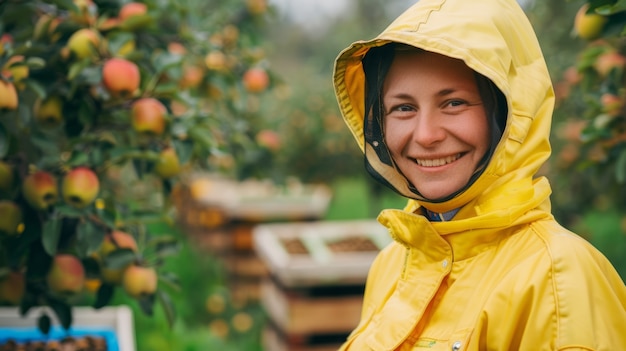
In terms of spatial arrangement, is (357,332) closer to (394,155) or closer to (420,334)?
(420,334)

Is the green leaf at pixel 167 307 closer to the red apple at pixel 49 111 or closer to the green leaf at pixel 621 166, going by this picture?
the red apple at pixel 49 111

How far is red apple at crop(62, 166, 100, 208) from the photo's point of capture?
2006 mm

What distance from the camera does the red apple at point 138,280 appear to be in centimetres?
216

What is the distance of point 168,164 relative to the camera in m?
2.27

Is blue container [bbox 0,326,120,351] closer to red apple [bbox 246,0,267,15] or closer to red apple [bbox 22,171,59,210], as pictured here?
red apple [bbox 22,171,59,210]

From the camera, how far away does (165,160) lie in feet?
7.39

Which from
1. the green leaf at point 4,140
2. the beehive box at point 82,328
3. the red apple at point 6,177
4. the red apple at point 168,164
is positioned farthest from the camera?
the beehive box at point 82,328

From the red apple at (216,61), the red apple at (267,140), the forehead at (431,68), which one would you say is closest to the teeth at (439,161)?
the forehead at (431,68)

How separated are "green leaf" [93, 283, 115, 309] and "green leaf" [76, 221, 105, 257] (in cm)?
19

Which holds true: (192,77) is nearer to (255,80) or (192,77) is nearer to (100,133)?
(255,80)

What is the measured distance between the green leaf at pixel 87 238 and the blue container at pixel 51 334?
1.47 feet

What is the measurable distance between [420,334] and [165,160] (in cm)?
113

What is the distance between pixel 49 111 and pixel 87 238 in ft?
1.14

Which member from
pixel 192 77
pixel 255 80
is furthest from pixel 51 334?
pixel 255 80
